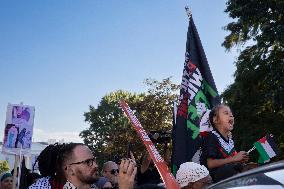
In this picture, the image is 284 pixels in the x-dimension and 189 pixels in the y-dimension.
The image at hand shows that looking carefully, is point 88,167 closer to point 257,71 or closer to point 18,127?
point 18,127

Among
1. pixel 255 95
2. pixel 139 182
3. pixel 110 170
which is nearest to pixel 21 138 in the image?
pixel 110 170

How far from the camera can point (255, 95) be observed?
18.3m

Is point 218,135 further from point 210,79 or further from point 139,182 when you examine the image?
point 210,79

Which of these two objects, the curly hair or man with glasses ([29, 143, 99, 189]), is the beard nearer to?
man with glasses ([29, 143, 99, 189])

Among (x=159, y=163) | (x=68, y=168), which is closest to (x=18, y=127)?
(x=68, y=168)

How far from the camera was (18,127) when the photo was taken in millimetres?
7434

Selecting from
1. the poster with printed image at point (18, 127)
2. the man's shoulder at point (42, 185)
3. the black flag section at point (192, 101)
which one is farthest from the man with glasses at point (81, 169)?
the poster with printed image at point (18, 127)

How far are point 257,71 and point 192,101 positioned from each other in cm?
1324

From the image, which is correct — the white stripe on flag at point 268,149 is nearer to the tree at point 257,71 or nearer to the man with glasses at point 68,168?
the man with glasses at point 68,168

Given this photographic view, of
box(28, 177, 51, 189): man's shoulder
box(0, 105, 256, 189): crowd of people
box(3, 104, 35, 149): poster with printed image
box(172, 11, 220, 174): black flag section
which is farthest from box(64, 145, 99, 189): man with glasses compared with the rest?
box(3, 104, 35, 149): poster with printed image

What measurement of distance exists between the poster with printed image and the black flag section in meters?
3.10

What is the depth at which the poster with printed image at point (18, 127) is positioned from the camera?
738 centimetres

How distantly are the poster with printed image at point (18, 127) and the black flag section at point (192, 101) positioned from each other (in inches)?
122

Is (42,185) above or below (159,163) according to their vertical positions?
above
